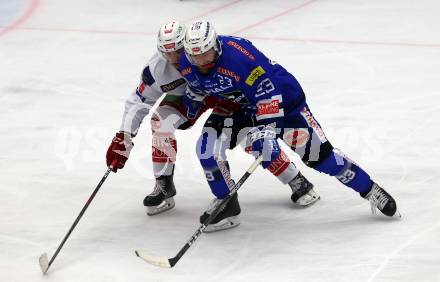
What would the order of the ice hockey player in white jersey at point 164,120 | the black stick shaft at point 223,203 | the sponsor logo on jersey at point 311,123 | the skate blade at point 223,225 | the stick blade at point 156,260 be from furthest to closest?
the skate blade at point 223,225 < the sponsor logo on jersey at point 311,123 < the ice hockey player in white jersey at point 164,120 < the black stick shaft at point 223,203 < the stick blade at point 156,260

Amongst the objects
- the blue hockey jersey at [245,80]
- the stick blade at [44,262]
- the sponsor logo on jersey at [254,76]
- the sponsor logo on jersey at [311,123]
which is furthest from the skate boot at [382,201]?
the stick blade at [44,262]

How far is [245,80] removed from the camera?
16.3 ft

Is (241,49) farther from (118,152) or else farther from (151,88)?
(118,152)

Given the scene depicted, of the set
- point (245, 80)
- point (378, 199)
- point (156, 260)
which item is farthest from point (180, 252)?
point (378, 199)

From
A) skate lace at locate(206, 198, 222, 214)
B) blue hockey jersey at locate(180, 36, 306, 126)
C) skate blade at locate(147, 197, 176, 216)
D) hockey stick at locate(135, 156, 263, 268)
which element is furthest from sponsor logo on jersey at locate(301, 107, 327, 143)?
skate blade at locate(147, 197, 176, 216)

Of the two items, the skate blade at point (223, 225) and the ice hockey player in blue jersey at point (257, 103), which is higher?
the ice hockey player in blue jersey at point (257, 103)

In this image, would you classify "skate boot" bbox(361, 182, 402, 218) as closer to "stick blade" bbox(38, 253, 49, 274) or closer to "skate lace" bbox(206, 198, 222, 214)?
"skate lace" bbox(206, 198, 222, 214)

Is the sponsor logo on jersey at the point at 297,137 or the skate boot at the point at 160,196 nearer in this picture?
the sponsor logo on jersey at the point at 297,137

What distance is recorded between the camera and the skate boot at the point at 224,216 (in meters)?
5.39

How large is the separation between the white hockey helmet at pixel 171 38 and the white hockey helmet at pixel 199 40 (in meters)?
0.13

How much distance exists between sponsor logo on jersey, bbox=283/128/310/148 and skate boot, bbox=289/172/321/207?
45 centimetres

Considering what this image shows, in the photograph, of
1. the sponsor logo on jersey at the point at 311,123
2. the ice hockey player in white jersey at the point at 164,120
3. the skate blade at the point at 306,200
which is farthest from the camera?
the skate blade at the point at 306,200

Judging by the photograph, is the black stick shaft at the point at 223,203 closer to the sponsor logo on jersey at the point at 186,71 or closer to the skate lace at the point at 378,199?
the sponsor logo on jersey at the point at 186,71

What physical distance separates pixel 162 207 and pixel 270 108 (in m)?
1.20
